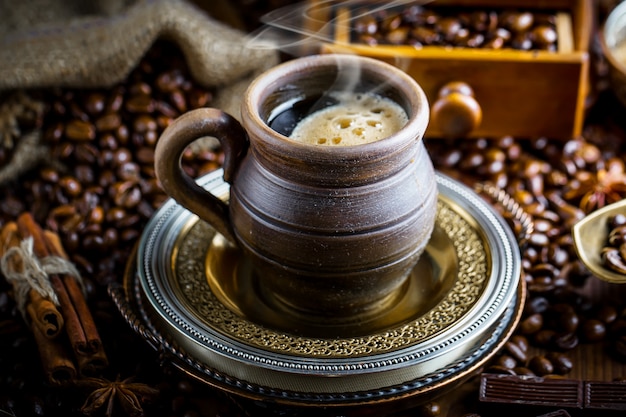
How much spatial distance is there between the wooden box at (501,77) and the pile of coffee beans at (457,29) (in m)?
0.02

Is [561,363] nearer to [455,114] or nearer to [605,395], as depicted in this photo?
[605,395]

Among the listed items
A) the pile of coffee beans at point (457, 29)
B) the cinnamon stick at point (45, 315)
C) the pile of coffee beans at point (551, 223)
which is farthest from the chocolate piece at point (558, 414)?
the pile of coffee beans at point (457, 29)

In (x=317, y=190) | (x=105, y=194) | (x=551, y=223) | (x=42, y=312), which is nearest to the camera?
(x=317, y=190)

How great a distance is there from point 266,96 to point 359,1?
2.74 feet

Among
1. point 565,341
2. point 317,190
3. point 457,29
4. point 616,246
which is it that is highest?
point 317,190

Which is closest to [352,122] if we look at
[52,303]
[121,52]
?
[52,303]

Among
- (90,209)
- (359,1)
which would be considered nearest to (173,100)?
(90,209)

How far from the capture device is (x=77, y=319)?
1319mm

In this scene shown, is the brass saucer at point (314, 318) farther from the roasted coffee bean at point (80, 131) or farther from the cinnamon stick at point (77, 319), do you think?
the roasted coffee bean at point (80, 131)

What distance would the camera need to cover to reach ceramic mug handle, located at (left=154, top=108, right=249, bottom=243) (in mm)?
1132

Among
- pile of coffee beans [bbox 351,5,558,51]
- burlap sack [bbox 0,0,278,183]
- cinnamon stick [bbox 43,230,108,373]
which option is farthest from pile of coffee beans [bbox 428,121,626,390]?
cinnamon stick [bbox 43,230,108,373]

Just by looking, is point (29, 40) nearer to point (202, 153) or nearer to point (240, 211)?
point (202, 153)

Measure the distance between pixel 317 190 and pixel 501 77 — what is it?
2.80 feet

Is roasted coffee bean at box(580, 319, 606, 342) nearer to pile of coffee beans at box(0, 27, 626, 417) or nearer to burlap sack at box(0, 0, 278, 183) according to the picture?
pile of coffee beans at box(0, 27, 626, 417)
